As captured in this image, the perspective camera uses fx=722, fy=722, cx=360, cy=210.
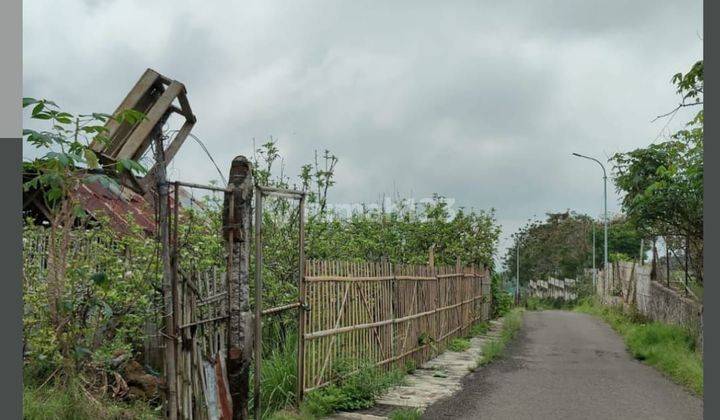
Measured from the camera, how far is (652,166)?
17.9 meters

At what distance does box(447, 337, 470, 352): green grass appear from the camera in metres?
16.1

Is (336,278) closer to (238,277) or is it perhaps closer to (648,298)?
(238,277)

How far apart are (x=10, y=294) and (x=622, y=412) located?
8144 mm

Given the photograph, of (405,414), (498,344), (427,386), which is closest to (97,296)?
(405,414)

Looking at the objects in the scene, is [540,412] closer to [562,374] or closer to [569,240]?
[562,374]

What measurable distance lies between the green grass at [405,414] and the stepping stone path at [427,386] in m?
0.14

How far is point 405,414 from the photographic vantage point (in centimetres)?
831

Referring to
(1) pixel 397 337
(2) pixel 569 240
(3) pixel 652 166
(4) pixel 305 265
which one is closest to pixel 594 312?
(3) pixel 652 166

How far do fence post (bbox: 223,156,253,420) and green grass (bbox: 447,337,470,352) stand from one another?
1001 centimetres

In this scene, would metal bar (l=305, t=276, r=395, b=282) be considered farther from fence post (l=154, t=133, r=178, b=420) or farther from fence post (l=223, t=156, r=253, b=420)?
fence post (l=154, t=133, r=178, b=420)

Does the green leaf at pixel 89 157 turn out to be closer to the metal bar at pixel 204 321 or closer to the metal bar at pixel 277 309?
the metal bar at pixel 204 321

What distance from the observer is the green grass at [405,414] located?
322 inches

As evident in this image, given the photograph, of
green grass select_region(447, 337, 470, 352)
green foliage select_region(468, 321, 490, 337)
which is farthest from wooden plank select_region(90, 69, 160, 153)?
green foliage select_region(468, 321, 490, 337)

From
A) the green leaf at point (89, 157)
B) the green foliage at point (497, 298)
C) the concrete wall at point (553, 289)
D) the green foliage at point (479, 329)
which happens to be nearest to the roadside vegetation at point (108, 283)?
the green leaf at point (89, 157)
